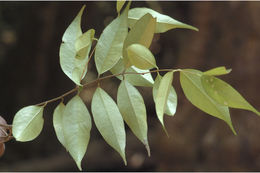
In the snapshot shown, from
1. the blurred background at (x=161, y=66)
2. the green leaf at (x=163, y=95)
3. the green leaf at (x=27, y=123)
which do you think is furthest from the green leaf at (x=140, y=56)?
the blurred background at (x=161, y=66)

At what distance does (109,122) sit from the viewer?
13.6 inches

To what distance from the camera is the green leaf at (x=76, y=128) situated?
34cm

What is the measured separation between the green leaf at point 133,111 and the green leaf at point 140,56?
43mm

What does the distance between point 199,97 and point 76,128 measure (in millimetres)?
116

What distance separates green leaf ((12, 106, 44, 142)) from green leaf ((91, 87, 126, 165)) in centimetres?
7

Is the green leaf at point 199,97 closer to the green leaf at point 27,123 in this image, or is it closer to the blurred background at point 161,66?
the green leaf at point 27,123

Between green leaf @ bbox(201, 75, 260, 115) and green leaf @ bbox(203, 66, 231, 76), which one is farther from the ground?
green leaf @ bbox(203, 66, 231, 76)

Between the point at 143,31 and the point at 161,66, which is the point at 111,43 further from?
the point at 161,66

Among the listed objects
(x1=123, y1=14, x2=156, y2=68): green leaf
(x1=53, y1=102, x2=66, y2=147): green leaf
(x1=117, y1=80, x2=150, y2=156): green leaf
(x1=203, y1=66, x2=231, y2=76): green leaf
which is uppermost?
(x1=123, y1=14, x2=156, y2=68): green leaf

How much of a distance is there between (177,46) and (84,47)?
215cm

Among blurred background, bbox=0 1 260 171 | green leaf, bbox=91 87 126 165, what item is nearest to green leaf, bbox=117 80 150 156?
green leaf, bbox=91 87 126 165

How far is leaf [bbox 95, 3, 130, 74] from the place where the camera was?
35 cm

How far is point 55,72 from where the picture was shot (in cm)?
220

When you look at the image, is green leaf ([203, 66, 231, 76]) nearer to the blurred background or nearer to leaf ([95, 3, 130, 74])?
leaf ([95, 3, 130, 74])
